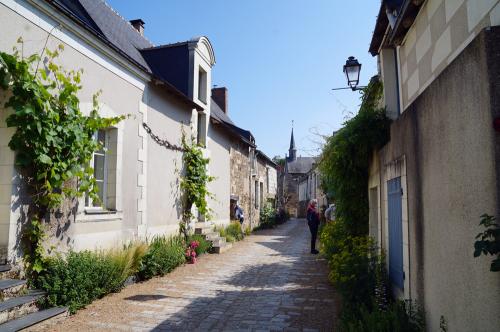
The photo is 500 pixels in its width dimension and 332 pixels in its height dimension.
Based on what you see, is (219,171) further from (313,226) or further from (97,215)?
(97,215)

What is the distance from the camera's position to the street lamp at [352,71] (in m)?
7.72

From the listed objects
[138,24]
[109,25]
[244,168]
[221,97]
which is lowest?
[244,168]

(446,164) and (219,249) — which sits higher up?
(446,164)

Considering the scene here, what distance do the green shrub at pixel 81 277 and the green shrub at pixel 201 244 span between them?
3566mm

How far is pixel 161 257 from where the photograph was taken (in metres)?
7.42

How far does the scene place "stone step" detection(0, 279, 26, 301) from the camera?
426cm

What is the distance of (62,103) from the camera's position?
5176 mm

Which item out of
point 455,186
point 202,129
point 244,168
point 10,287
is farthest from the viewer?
point 244,168

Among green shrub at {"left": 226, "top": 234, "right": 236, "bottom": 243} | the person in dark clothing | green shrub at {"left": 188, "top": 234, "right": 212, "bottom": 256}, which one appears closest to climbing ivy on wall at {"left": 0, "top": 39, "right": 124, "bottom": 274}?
green shrub at {"left": 188, "top": 234, "right": 212, "bottom": 256}

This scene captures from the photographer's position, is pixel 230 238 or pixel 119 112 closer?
pixel 119 112

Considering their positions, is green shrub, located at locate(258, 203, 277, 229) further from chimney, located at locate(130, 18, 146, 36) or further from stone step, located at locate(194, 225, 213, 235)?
chimney, located at locate(130, 18, 146, 36)

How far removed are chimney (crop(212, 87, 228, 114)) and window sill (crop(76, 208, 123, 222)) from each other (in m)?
12.2

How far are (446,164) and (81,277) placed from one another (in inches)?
188

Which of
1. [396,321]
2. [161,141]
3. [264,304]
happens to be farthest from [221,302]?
[161,141]
